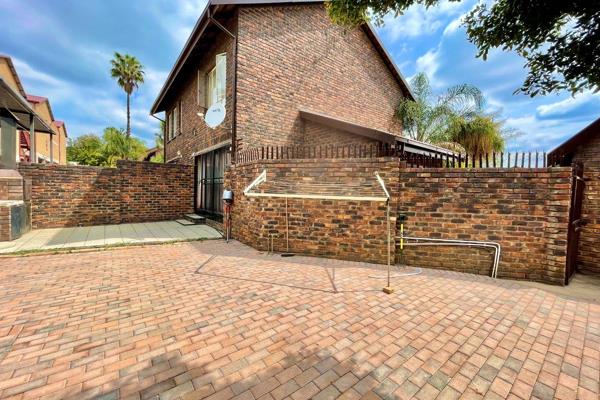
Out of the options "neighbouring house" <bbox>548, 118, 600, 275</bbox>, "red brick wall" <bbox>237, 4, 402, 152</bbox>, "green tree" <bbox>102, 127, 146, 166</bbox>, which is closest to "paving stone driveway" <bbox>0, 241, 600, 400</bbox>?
"neighbouring house" <bbox>548, 118, 600, 275</bbox>

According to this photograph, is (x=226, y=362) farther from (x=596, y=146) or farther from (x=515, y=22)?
(x=596, y=146)

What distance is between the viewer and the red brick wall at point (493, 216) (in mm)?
4117

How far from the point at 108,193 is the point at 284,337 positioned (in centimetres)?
915

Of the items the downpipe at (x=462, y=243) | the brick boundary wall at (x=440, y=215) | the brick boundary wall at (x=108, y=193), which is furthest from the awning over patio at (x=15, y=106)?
the downpipe at (x=462, y=243)

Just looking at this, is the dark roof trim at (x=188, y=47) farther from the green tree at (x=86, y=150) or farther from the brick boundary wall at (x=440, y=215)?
the green tree at (x=86, y=150)

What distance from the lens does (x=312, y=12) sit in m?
8.51

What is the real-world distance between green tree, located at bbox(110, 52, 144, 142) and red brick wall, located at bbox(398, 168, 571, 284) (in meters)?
30.7

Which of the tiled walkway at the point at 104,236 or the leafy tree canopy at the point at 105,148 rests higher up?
the leafy tree canopy at the point at 105,148

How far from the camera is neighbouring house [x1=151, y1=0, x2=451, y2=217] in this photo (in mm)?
7195

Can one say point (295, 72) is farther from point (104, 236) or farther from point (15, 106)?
point (15, 106)

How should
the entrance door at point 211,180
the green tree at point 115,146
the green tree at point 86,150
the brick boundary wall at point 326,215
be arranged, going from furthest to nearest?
the green tree at point 86,150 < the green tree at point 115,146 < the entrance door at point 211,180 < the brick boundary wall at point 326,215

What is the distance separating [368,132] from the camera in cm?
683

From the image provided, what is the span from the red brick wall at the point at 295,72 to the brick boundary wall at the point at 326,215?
236cm

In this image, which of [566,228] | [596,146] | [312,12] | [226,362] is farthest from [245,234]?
[596,146]
